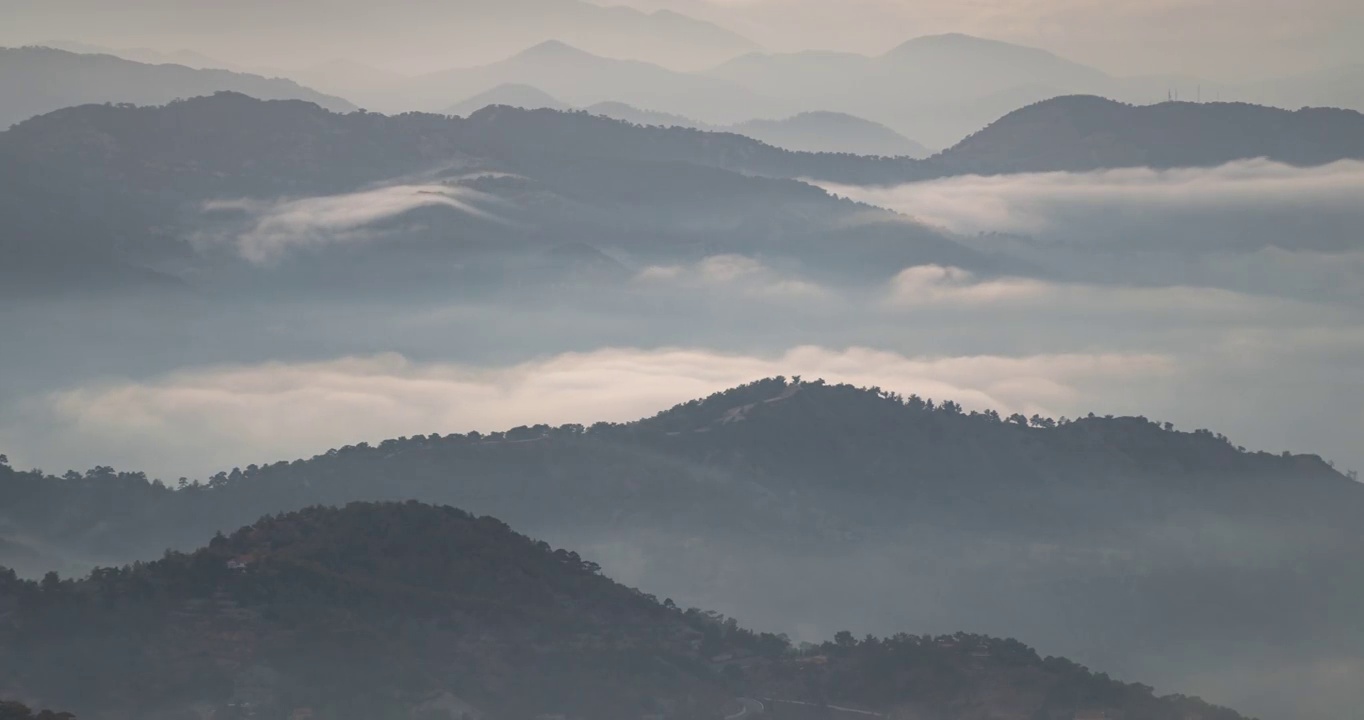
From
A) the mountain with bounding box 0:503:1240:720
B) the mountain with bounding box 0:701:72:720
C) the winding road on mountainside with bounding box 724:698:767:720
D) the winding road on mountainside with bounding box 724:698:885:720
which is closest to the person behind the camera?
the mountain with bounding box 0:701:72:720

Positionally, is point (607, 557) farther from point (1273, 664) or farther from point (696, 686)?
point (696, 686)

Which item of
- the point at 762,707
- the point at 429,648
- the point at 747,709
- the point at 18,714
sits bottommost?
the point at 18,714

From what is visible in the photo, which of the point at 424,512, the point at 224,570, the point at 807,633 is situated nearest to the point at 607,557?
the point at 807,633

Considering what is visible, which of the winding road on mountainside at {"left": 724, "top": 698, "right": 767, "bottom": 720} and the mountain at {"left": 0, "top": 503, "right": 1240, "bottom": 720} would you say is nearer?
the mountain at {"left": 0, "top": 503, "right": 1240, "bottom": 720}

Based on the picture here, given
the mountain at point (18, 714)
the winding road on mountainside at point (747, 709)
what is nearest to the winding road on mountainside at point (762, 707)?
the winding road on mountainside at point (747, 709)

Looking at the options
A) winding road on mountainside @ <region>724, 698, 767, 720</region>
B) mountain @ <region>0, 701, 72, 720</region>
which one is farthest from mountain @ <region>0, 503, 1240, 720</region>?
mountain @ <region>0, 701, 72, 720</region>

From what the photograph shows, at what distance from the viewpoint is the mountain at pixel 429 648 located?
419 feet

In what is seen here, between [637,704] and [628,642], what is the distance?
398 inches

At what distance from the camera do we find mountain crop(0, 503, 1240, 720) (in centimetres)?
12775

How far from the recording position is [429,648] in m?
137

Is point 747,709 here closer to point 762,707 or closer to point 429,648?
point 762,707

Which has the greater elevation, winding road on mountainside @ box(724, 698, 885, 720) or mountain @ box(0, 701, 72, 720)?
winding road on mountainside @ box(724, 698, 885, 720)

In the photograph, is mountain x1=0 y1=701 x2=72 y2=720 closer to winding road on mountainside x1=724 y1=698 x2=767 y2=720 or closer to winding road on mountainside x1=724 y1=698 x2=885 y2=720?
winding road on mountainside x1=724 y1=698 x2=767 y2=720

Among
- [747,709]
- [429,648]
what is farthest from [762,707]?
[429,648]
